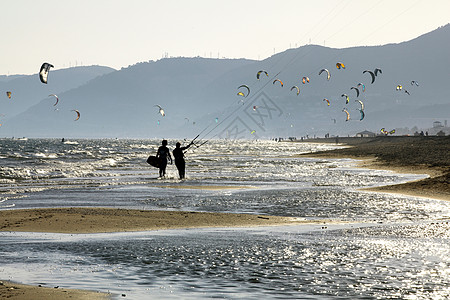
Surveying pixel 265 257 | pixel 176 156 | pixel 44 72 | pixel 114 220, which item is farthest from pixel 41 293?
pixel 44 72

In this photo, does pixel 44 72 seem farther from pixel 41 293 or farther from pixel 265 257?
pixel 41 293

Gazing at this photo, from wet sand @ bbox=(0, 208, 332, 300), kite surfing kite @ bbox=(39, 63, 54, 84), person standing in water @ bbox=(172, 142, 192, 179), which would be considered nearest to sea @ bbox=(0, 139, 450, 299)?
wet sand @ bbox=(0, 208, 332, 300)

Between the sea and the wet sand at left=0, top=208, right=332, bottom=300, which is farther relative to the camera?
the wet sand at left=0, top=208, right=332, bottom=300

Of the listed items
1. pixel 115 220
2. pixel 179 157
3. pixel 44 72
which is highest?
pixel 44 72

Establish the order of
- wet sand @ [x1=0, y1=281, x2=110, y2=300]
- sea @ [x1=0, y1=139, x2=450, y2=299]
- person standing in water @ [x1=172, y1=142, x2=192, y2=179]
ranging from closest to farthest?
wet sand @ [x1=0, y1=281, x2=110, y2=300] → sea @ [x1=0, y1=139, x2=450, y2=299] → person standing in water @ [x1=172, y1=142, x2=192, y2=179]

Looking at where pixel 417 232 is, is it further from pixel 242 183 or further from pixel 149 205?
pixel 242 183

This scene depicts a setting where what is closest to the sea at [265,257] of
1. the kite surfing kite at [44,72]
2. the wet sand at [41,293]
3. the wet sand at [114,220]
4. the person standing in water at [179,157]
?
the wet sand at [41,293]

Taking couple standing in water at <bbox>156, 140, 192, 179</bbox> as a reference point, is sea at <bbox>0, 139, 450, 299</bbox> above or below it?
below

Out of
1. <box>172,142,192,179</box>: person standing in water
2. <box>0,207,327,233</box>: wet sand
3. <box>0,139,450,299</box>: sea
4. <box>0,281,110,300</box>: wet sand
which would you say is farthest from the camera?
<box>172,142,192,179</box>: person standing in water

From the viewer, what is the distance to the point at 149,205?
19469 mm

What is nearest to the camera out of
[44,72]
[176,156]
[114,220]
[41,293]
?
[41,293]

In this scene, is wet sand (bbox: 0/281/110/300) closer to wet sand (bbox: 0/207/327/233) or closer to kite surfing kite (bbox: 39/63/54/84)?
wet sand (bbox: 0/207/327/233)

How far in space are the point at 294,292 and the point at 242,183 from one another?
21900 millimetres

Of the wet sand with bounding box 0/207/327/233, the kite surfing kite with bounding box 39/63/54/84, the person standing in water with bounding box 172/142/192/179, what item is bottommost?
the wet sand with bounding box 0/207/327/233
